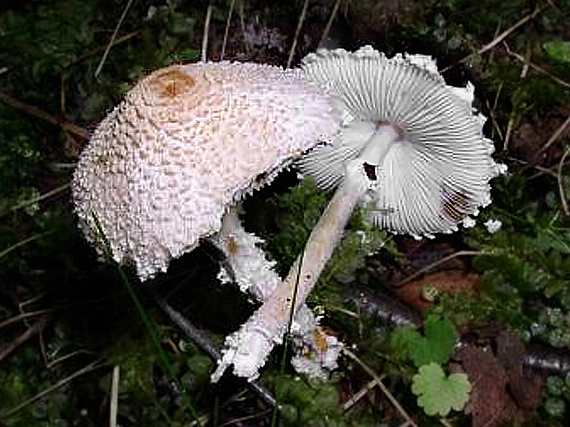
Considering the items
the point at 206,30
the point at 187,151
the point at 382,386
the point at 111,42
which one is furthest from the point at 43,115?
the point at 382,386

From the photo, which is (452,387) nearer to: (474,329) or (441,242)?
(474,329)

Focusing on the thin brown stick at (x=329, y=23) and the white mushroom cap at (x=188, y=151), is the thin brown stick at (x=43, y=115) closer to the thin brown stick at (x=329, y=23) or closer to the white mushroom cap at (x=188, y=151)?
the thin brown stick at (x=329, y=23)

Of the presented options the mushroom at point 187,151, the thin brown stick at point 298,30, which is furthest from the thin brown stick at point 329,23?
the mushroom at point 187,151

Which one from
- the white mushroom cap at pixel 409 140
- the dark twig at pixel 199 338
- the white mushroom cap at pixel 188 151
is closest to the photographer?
the white mushroom cap at pixel 188 151

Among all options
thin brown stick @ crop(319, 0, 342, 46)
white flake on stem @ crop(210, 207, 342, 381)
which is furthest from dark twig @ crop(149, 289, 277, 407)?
thin brown stick @ crop(319, 0, 342, 46)

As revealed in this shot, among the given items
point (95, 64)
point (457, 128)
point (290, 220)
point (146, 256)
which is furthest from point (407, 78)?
point (95, 64)

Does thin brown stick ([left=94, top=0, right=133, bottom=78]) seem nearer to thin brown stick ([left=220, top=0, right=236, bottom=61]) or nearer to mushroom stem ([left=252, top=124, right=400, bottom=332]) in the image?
thin brown stick ([left=220, top=0, right=236, bottom=61])
